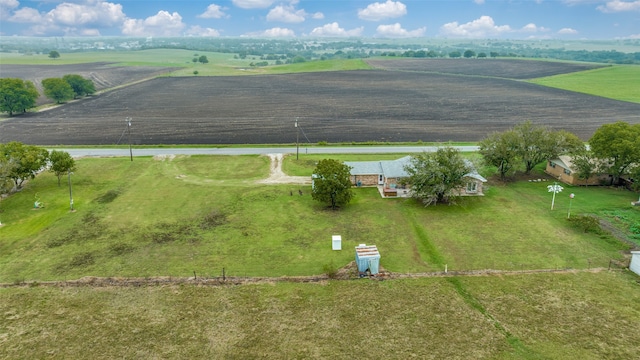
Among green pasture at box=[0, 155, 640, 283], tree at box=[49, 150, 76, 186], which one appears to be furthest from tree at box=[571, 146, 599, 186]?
tree at box=[49, 150, 76, 186]

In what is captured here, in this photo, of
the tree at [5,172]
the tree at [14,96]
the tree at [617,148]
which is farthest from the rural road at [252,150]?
the tree at [14,96]

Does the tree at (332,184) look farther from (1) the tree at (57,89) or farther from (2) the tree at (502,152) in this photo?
(1) the tree at (57,89)

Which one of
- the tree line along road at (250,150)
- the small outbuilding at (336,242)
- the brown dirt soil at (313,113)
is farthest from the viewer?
the brown dirt soil at (313,113)

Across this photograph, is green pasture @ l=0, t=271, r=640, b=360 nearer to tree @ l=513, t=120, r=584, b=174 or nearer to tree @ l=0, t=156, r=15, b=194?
tree @ l=0, t=156, r=15, b=194

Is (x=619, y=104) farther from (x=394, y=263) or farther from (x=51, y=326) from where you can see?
(x=51, y=326)

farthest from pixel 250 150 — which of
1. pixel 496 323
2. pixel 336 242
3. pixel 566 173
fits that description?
pixel 496 323
